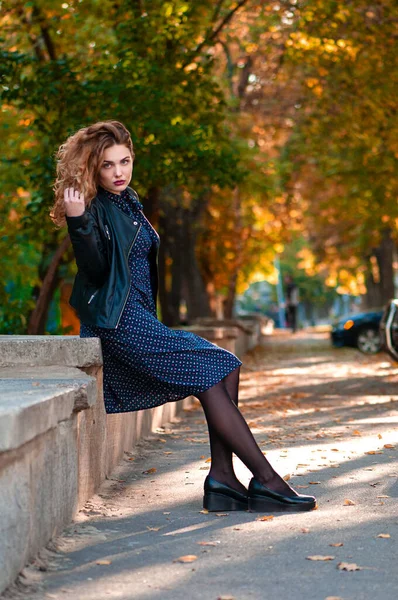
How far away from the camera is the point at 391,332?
1716 cm

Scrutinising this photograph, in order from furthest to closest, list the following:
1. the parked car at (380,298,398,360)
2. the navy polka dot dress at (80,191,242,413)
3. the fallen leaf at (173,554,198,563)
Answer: the parked car at (380,298,398,360)
the navy polka dot dress at (80,191,242,413)
the fallen leaf at (173,554,198,563)

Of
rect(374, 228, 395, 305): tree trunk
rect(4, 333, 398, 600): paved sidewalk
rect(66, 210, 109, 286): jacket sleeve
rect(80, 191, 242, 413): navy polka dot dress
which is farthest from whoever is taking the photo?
rect(374, 228, 395, 305): tree trunk

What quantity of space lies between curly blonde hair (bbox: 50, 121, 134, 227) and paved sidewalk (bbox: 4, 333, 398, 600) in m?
1.59

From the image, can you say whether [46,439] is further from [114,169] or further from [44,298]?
[44,298]

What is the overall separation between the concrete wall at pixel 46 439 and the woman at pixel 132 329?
22 centimetres

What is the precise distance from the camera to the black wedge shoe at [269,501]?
5.66 m

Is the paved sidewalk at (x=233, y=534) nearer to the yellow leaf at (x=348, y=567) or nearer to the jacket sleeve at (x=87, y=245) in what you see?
the yellow leaf at (x=348, y=567)

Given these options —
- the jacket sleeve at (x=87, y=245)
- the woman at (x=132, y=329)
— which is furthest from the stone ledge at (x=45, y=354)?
the jacket sleeve at (x=87, y=245)

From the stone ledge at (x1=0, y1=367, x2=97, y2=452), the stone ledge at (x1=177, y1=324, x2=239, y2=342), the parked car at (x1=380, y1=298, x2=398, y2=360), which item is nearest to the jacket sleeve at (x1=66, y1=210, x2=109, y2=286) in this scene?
the stone ledge at (x1=0, y1=367, x2=97, y2=452)

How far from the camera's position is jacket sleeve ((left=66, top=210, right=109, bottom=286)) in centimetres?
558

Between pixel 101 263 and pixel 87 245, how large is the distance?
0.12 meters

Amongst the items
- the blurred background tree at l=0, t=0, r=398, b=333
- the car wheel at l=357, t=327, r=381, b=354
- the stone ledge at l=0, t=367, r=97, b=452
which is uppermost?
the blurred background tree at l=0, t=0, r=398, b=333

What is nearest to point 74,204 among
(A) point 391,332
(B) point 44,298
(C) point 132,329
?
(C) point 132,329

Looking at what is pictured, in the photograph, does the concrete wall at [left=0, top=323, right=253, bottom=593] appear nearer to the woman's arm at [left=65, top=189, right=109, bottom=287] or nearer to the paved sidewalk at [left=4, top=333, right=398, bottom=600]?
the paved sidewalk at [left=4, top=333, right=398, bottom=600]
